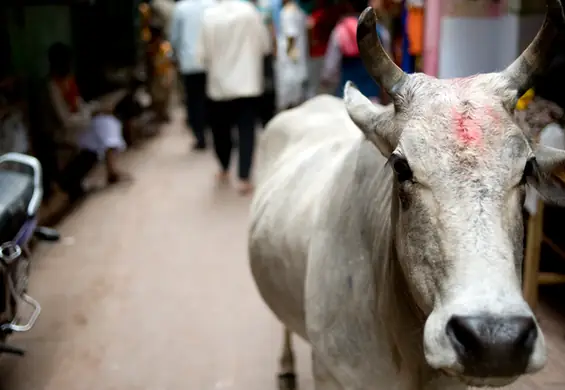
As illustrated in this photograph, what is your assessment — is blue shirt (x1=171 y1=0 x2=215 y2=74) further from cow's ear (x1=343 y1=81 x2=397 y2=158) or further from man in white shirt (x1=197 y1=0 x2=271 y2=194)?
cow's ear (x1=343 y1=81 x2=397 y2=158)

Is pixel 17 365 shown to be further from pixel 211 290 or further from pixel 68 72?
pixel 68 72

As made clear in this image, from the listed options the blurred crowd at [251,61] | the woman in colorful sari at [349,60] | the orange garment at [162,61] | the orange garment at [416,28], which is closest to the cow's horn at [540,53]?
the orange garment at [416,28]

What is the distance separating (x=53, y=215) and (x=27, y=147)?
0.75 meters

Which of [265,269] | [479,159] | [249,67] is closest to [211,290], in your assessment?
[265,269]

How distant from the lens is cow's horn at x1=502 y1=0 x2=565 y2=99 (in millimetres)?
1981

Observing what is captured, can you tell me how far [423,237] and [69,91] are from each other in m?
5.80

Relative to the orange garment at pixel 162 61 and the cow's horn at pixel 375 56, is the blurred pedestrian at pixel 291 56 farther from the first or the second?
the cow's horn at pixel 375 56

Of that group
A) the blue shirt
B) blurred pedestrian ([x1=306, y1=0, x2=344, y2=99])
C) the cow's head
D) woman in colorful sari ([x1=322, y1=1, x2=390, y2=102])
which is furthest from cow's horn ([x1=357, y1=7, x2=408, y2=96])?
the blue shirt

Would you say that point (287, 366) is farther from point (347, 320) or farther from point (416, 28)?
point (416, 28)

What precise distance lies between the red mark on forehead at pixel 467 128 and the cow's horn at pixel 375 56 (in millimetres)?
246

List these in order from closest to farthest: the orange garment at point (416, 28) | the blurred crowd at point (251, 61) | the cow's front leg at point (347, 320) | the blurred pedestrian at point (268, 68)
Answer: the cow's front leg at point (347, 320), the orange garment at point (416, 28), the blurred crowd at point (251, 61), the blurred pedestrian at point (268, 68)

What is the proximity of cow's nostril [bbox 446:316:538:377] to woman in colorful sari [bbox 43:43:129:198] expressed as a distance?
586 cm

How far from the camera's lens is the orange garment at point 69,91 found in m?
7.05

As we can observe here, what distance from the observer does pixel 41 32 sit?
294 inches
